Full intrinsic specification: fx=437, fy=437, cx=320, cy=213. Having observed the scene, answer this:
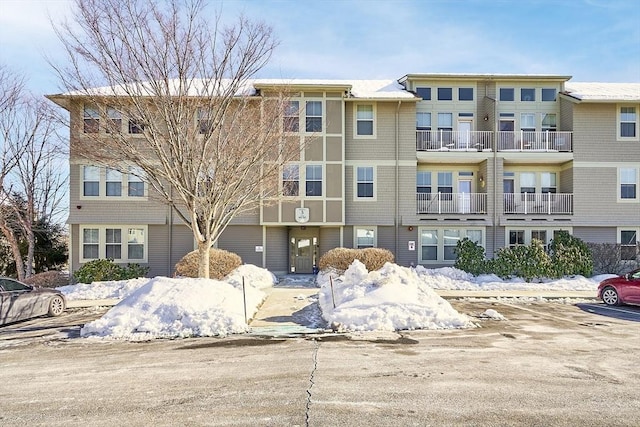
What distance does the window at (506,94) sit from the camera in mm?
24047

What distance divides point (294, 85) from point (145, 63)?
9.42m

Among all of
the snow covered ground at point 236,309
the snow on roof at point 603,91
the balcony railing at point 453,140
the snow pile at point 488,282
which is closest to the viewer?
the snow covered ground at point 236,309

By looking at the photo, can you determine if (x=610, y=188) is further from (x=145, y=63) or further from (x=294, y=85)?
(x=145, y=63)

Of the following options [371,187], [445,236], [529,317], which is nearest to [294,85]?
[371,187]

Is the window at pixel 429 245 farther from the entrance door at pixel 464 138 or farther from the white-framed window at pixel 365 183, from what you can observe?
the entrance door at pixel 464 138

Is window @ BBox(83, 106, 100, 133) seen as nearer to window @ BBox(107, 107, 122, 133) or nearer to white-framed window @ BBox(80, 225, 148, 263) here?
window @ BBox(107, 107, 122, 133)

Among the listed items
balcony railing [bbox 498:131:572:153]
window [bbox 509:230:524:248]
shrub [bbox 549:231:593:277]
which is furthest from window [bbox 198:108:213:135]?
window [bbox 509:230:524:248]

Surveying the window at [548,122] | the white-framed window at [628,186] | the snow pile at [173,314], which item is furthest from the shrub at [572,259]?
the snow pile at [173,314]

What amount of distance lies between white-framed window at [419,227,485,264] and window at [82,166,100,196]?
1649 cm

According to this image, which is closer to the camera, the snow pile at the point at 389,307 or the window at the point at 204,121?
the snow pile at the point at 389,307

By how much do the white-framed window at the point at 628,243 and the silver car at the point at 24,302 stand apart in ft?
81.2

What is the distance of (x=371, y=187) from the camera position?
22.5 meters

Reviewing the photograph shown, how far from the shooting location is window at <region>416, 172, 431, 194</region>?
23.9m

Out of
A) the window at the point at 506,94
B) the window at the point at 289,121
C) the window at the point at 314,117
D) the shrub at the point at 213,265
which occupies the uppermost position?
the window at the point at 506,94
